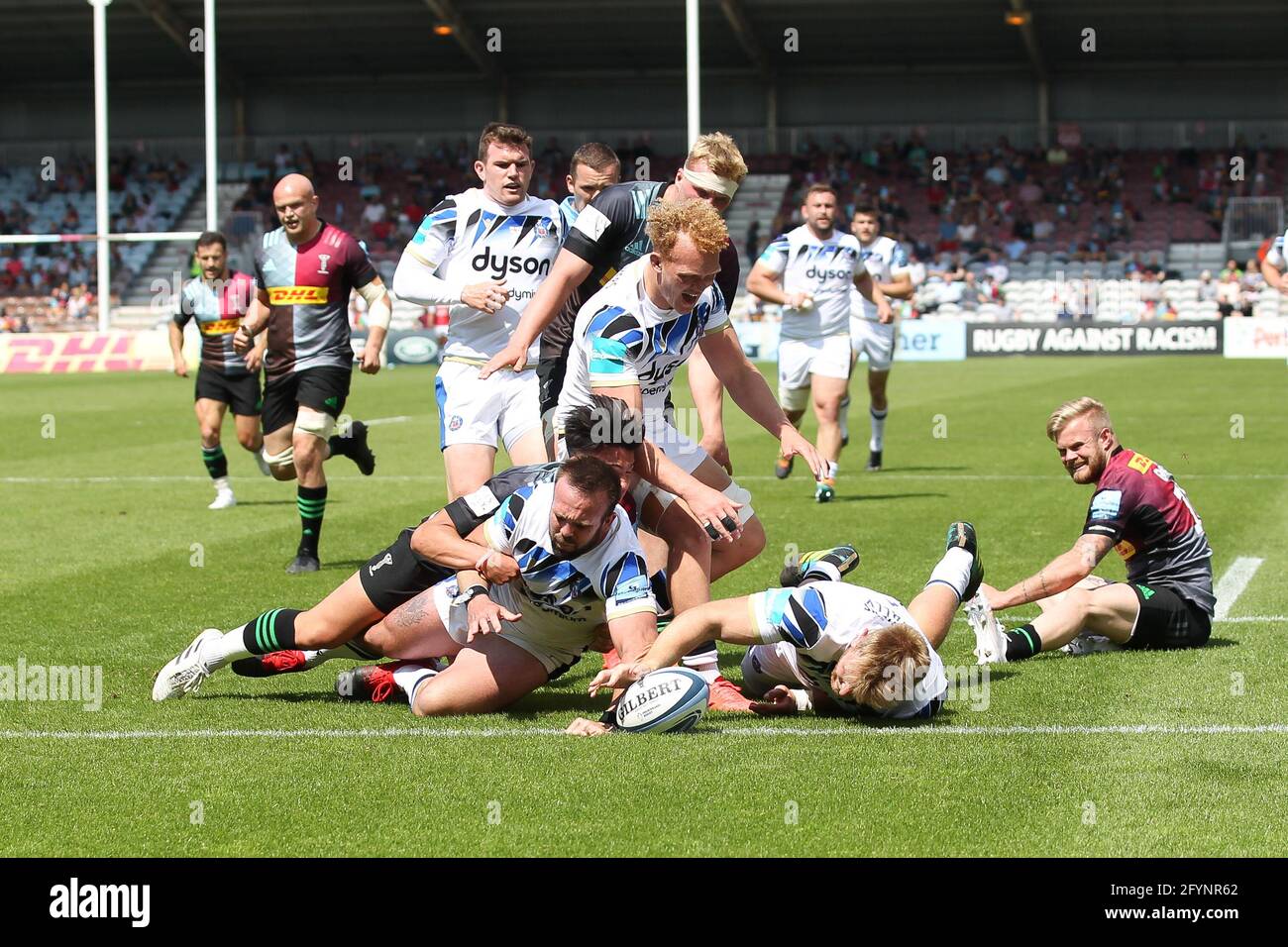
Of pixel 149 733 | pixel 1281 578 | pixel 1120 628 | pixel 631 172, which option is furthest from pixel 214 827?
pixel 631 172

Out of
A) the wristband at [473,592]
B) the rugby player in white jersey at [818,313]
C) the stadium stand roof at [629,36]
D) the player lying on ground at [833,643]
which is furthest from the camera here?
the stadium stand roof at [629,36]

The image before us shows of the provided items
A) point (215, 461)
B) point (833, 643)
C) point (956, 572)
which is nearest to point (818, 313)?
point (215, 461)

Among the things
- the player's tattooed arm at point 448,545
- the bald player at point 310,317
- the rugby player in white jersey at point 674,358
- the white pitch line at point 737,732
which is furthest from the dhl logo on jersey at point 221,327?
the white pitch line at point 737,732

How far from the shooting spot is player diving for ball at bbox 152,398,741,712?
6.58m

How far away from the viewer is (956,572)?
732 cm

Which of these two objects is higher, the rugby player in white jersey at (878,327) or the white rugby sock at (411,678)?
the rugby player in white jersey at (878,327)

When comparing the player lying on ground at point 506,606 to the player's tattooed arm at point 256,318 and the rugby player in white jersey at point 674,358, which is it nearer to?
the rugby player in white jersey at point 674,358

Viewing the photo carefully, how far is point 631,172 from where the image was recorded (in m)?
53.1

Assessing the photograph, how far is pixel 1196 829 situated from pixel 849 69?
51.7m

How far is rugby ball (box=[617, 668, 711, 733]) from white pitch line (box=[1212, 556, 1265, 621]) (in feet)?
12.0

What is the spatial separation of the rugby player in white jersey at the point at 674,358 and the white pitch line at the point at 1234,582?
2835 mm

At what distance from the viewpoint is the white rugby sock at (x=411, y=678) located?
6934 mm

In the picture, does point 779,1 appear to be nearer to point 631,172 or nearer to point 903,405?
point 631,172

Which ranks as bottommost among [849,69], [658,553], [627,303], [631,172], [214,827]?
[214,827]
